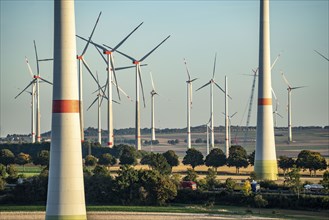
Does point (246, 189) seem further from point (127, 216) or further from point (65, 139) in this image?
point (65, 139)

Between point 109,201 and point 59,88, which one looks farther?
point 109,201

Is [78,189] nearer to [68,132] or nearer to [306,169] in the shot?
[68,132]

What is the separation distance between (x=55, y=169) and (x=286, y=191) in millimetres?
58004

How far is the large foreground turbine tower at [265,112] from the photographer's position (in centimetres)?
15350

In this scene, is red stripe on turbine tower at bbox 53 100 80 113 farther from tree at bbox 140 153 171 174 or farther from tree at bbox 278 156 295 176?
tree at bbox 278 156 295 176

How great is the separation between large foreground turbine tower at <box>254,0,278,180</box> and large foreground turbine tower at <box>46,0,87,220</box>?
65.4 m

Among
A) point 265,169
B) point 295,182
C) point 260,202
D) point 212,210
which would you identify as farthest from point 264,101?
point 212,210

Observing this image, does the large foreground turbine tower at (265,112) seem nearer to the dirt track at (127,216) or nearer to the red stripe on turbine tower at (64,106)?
the dirt track at (127,216)

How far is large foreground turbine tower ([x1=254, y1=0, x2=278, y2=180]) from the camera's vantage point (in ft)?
504

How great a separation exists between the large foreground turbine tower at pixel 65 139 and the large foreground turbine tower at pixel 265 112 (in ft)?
214

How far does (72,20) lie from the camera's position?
3691 inches

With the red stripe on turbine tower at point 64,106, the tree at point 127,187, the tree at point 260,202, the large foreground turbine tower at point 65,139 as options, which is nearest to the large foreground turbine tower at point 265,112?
the tree at point 260,202

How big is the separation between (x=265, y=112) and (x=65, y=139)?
67353mm

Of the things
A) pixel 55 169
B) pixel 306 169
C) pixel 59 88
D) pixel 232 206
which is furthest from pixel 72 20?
pixel 306 169
